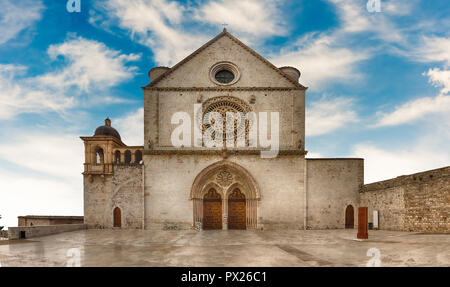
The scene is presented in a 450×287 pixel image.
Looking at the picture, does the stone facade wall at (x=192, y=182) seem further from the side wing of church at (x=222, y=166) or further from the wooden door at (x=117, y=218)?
the wooden door at (x=117, y=218)

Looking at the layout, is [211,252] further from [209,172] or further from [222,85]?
[222,85]

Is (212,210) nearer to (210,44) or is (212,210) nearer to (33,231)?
(33,231)

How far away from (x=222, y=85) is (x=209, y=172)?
6309mm

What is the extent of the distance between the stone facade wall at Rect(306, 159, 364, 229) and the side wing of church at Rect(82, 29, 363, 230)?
7 cm

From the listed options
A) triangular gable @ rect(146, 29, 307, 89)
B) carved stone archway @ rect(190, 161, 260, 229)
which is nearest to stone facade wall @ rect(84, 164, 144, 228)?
carved stone archway @ rect(190, 161, 260, 229)

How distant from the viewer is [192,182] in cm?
1831

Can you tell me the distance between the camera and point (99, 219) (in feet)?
61.7

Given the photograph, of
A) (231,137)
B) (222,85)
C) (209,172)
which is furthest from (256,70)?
(209,172)

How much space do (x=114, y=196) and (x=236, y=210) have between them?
8638 mm

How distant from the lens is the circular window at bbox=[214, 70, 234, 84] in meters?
19.8

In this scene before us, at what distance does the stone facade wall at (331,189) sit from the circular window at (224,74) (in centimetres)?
799
